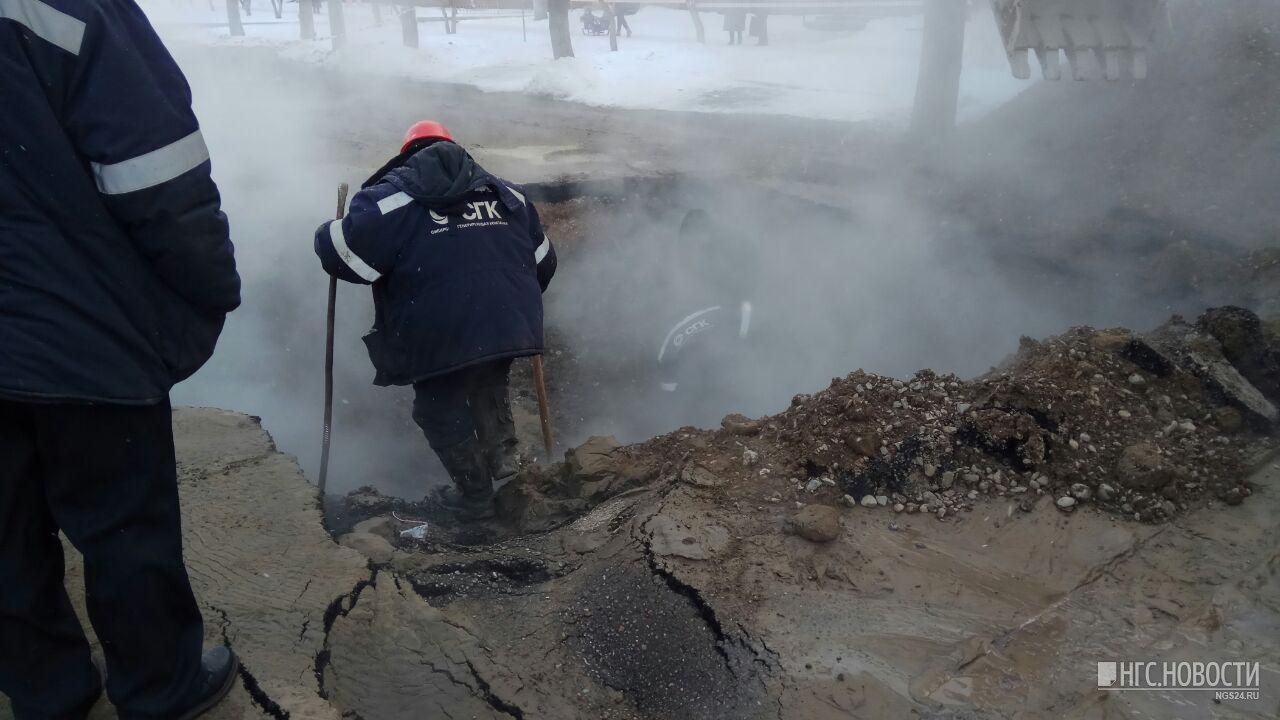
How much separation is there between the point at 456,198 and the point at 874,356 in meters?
3.62

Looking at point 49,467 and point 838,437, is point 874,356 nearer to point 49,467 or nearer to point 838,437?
point 838,437

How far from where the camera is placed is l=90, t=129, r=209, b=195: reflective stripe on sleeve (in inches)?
68.2

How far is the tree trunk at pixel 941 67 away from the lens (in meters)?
8.91

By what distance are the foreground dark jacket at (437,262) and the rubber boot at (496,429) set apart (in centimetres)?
38

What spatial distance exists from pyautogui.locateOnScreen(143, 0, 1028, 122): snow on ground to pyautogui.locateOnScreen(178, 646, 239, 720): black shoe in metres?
10.5

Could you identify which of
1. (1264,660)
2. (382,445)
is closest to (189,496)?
(382,445)

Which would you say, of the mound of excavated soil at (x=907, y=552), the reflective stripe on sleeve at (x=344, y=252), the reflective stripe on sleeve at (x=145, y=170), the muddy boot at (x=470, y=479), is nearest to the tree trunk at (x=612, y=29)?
the muddy boot at (x=470, y=479)

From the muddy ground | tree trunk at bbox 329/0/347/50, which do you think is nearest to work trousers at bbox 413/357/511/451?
the muddy ground

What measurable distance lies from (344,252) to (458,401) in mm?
847

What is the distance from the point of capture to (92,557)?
73.9 inches

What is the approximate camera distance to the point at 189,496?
314 cm

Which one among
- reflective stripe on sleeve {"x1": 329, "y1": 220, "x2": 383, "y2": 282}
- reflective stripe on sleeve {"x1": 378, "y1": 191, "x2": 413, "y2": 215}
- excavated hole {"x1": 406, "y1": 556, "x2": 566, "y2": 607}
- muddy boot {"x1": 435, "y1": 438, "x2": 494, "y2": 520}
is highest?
reflective stripe on sleeve {"x1": 378, "y1": 191, "x2": 413, "y2": 215}

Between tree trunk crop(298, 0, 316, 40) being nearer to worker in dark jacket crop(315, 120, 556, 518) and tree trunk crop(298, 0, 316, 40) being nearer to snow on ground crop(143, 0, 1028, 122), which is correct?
snow on ground crop(143, 0, 1028, 122)

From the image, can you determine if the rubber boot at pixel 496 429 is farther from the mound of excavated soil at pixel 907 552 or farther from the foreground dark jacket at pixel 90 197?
the foreground dark jacket at pixel 90 197
